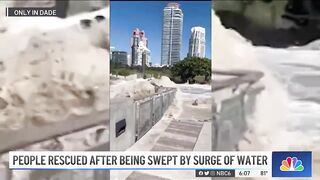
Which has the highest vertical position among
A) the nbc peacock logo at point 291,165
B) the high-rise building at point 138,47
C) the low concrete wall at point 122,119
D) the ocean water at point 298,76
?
the high-rise building at point 138,47

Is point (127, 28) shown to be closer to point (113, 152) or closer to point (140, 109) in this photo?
point (140, 109)

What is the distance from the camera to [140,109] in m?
2.67

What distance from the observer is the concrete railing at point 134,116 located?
8.48ft

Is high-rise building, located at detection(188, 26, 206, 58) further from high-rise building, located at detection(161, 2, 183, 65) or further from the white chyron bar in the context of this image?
the white chyron bar

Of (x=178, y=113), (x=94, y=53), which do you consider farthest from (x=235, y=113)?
(x=94, y=53)

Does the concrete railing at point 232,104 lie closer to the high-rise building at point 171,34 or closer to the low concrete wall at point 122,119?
the high-rise building at point 171,34

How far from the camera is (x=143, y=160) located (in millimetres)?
2543

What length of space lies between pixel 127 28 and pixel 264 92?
1.01m

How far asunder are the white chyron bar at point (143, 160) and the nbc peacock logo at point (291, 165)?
5.2 inches

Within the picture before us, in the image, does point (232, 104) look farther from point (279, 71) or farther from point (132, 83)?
point (132, 83)

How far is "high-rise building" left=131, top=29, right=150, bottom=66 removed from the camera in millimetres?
2578

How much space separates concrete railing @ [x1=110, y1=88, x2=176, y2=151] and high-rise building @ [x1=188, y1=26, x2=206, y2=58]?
1.07 ft

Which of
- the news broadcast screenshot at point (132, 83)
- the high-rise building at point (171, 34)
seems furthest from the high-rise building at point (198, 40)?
the high-rise building at point (171, 34)
